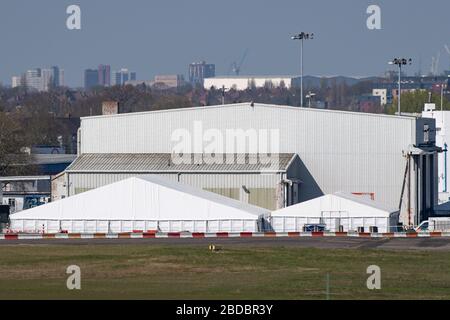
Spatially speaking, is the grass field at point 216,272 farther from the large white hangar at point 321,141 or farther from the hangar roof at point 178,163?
the large white hangar at point 321,141

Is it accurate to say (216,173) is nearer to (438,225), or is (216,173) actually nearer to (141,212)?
(141,212)

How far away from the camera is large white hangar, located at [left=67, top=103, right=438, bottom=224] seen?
10631 cm

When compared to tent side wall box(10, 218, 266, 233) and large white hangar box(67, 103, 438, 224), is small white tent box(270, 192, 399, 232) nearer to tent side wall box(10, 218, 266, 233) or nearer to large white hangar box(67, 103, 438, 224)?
tent side wall box(10, 218, 266, 233)

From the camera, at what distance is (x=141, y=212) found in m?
96.4

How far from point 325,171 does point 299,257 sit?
38603 mm

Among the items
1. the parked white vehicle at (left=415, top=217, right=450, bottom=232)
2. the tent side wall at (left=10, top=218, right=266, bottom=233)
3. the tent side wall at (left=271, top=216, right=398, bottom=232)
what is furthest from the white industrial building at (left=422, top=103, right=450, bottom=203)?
the tent side wall at (left=10, top=218, right=266, bottom=233)

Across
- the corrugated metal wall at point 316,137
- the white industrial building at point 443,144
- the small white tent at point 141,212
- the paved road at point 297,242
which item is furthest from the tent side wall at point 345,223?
the white industrial building at point 443,144

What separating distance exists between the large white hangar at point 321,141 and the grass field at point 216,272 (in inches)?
1219

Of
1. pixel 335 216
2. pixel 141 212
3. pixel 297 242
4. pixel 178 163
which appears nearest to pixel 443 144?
pixel 178 163

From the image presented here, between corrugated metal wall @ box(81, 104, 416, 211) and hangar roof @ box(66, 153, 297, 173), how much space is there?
1013mm

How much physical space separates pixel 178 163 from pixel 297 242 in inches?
1097

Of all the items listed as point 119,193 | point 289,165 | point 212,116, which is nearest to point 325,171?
point 289,165

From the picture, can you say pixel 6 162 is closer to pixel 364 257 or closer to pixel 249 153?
pixel 249 153
